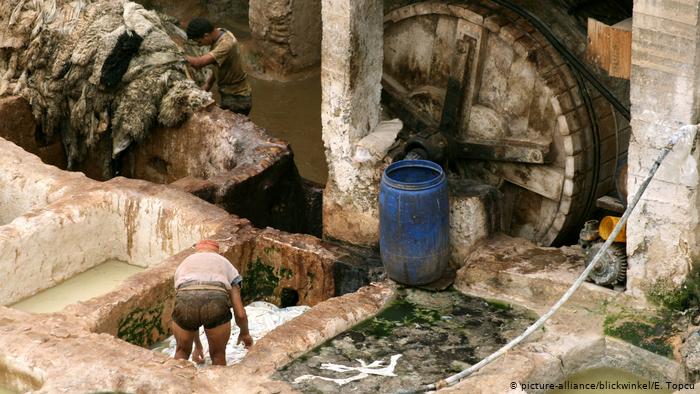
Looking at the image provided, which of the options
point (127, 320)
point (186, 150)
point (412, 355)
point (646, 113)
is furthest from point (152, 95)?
point (646, 113)

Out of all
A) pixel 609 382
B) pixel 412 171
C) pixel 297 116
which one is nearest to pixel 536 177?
pixel 412 171

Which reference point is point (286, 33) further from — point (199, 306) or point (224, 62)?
point (199, 306)

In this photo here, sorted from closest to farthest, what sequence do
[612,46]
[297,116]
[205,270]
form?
[205,270]
[612,46]
[297,116]

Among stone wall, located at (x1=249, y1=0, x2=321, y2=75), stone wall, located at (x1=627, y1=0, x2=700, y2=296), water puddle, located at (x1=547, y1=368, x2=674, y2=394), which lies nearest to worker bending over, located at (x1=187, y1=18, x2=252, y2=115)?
stone wall, located at (x1=249, y1=0, x2=321, y2=75)

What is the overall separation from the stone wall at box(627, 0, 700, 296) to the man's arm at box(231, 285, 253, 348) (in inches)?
103

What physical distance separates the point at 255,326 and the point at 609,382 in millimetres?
2615

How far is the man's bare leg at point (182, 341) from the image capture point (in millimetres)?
9289

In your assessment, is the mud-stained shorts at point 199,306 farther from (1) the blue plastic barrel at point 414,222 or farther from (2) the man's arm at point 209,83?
(2) the man's arm at point 209,83

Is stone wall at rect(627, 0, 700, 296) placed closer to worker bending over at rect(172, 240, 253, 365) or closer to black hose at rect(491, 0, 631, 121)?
black hose at rect(491, 0, 631, 121)

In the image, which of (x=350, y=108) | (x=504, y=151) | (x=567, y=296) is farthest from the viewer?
(x=504, y=151)

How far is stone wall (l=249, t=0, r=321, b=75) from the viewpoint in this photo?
15.3 m

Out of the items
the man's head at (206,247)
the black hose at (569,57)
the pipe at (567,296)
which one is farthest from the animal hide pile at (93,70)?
the pipe at (567,296)

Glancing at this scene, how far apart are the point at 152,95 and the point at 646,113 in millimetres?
5019

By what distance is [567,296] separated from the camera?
9.09 metres
